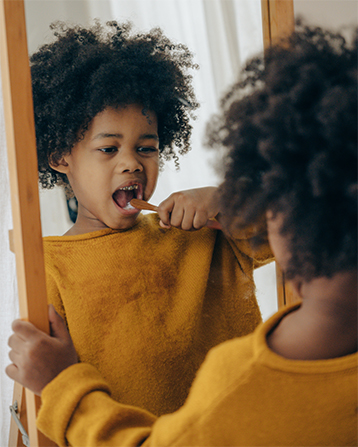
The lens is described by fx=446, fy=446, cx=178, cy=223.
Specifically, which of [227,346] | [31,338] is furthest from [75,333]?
[227,346]

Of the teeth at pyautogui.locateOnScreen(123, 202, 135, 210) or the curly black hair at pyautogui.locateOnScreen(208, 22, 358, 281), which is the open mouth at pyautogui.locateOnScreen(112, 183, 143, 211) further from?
the curly black hair at pyautogui.locateOnScreen(208, 22, 358, 281)

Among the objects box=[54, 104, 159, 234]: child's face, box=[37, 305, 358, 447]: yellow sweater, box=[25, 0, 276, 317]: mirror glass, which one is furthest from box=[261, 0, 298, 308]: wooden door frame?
box=[37, 305, 358, 447]: yellow sweater

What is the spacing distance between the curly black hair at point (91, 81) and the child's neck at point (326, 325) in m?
0.35

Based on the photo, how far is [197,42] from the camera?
67 centimetres

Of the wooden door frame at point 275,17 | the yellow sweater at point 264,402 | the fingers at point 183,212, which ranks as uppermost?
the wooden door frame at point 275,17

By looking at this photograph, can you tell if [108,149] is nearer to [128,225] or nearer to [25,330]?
[128,225]

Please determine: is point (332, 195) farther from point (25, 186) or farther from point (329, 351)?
point (25, 186)

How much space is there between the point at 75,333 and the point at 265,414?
30 centimetres

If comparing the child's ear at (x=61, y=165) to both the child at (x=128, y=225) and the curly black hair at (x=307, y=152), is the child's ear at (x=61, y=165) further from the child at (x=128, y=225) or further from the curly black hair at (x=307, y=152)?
the curly black hair at (x=307, y=152)

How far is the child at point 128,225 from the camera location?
59 cm

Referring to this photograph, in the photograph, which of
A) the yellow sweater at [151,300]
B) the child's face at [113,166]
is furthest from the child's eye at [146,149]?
the yellow sweater at [151,300]

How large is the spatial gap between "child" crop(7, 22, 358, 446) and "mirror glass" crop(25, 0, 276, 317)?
0.73 ft

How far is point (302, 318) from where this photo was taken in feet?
1.26

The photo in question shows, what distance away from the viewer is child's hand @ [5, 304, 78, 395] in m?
0.47
